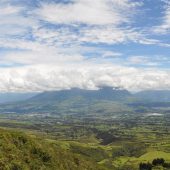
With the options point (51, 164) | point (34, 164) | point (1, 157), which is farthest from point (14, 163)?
point (51, 164)

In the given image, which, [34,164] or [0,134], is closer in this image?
[34,164]

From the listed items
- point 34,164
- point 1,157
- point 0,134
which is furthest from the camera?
point 0,134

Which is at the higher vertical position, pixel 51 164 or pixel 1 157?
pixel 1 157

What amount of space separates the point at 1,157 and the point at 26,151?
33.5 m

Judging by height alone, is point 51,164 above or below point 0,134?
below

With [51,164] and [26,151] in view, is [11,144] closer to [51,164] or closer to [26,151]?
[26,151]

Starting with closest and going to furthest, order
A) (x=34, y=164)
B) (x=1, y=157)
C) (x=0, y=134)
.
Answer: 1. (x=1, y=157)
2. (x=34, y=164)
3. (x=0, y=134)

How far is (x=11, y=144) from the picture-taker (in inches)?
7603

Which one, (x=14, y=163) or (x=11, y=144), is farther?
(x=11, y=144)

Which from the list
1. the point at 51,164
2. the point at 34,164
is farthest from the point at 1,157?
the point at 51,164

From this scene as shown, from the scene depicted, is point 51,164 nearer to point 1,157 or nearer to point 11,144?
point 11,144

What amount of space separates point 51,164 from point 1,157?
1661 inches

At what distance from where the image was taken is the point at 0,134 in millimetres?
199250

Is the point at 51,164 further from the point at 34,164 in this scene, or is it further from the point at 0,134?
the point at 0,134
